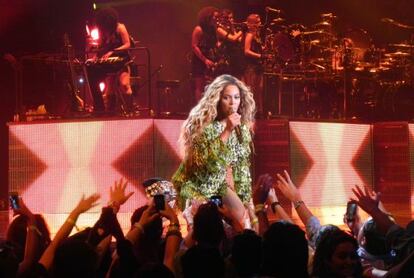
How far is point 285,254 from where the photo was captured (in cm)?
387

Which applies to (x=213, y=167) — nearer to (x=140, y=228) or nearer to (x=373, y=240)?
(x=140, y=228)

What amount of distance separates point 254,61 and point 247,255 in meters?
10.8

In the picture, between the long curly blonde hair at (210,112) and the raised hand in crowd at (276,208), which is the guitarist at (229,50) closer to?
the long curly blonde hair at (210,112)

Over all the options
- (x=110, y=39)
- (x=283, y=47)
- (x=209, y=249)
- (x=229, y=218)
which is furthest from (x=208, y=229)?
(x=283, y=47)

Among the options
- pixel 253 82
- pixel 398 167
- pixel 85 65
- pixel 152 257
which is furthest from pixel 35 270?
pixel 398 167

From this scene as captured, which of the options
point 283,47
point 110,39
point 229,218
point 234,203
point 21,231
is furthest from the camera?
point 283,47

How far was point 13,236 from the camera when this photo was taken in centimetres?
509

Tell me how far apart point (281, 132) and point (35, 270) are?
32.8 ft

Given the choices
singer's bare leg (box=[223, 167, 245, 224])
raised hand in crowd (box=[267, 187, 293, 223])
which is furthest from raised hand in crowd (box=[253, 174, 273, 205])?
singer's bare leg (box=[223, 167, 245, 224])

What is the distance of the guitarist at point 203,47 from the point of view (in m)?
14.4

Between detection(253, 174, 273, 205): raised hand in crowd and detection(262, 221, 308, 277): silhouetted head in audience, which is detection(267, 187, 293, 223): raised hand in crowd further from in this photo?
detection(262, 221, 308, 277): silhouetted head in audience

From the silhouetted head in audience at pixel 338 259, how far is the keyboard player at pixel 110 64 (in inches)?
374

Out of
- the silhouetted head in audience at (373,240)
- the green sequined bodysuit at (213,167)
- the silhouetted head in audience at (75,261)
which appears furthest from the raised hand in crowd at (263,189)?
the silhouetted head in audience at (75,261)

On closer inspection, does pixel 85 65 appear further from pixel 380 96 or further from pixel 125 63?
pixel 380 96
